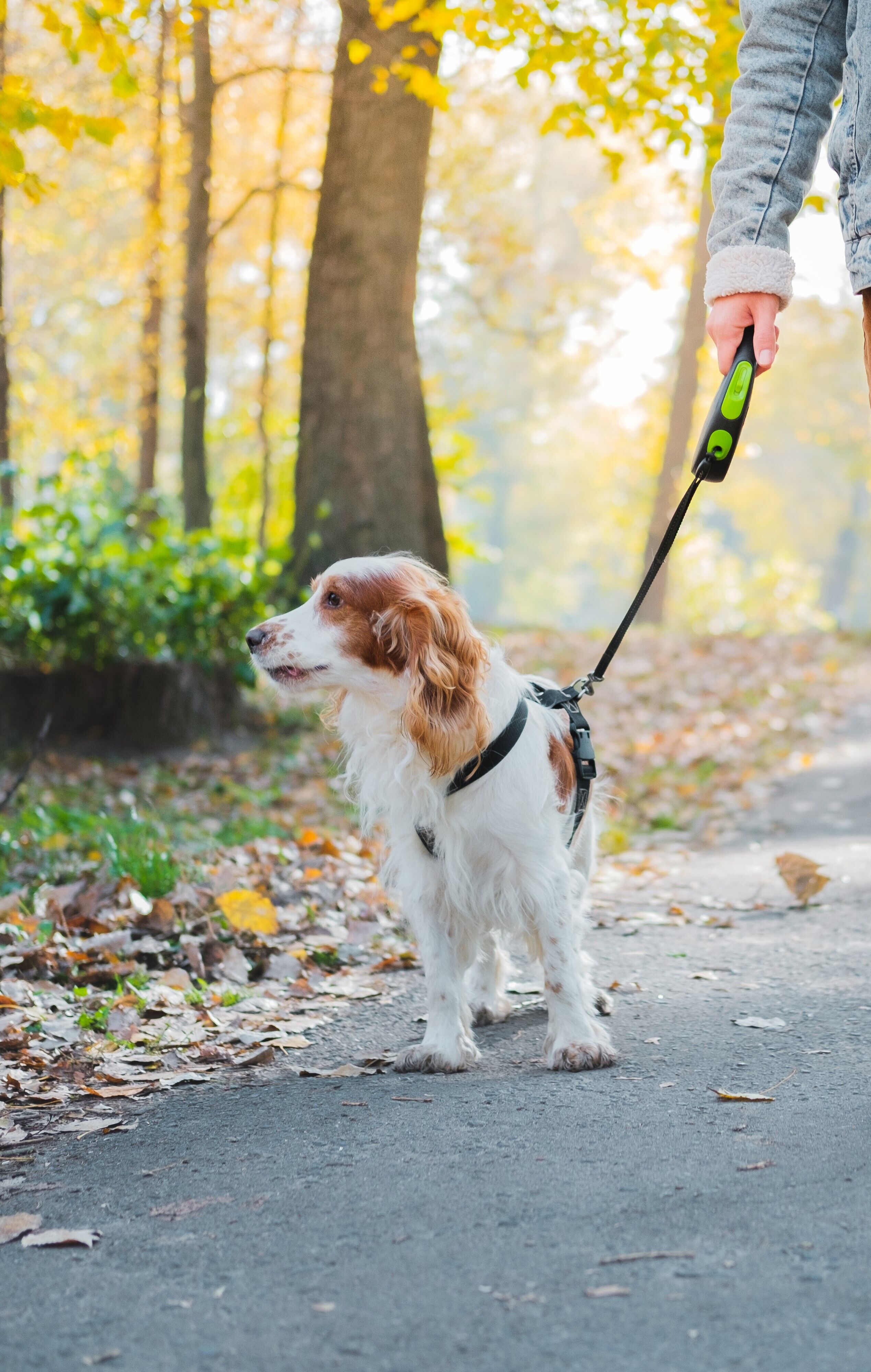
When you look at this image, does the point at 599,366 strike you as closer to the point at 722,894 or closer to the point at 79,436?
the point at 79,436

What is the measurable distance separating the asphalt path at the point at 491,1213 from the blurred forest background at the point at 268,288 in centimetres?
209

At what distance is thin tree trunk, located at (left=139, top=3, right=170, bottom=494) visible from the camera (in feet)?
48.6

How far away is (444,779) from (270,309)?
44.3ft

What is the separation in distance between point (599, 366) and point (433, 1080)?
98.4 ft

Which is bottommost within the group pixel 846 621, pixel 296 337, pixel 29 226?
pixel 846 621

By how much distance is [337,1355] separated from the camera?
6.16ft

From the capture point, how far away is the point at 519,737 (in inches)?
134

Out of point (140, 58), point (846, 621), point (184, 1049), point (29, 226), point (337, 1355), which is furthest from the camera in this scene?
point (846, 621)

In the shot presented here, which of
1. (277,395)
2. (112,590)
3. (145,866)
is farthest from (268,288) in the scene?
(145,866)

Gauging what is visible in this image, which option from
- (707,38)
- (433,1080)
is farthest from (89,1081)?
(707,38)

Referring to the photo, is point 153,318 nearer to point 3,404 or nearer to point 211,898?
point 3,404

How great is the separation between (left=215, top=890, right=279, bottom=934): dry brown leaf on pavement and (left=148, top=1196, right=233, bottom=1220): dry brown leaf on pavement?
206 centimetres

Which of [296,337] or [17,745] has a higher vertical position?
[296,337]

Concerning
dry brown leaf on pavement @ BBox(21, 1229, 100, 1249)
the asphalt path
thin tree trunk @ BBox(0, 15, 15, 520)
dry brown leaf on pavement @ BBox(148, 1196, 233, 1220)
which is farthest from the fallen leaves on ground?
thin tree trunk @ BBox(0, 15, 15, 520)
